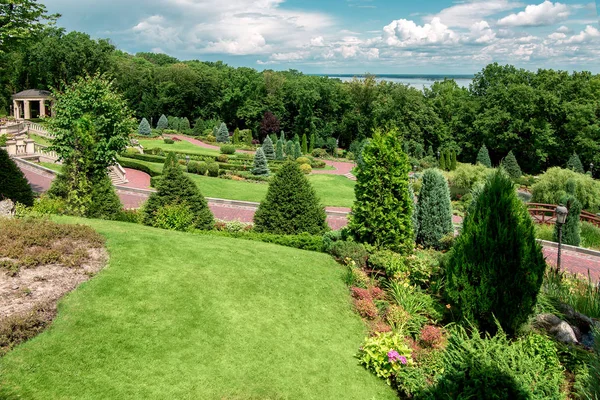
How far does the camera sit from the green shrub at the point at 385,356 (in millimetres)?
6994

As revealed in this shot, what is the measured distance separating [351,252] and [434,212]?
5128 mm

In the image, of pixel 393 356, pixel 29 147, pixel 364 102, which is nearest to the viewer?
pixel 393 356

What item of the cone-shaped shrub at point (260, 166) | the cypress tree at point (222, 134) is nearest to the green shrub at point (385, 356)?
the cone-shaped shrub at point (260, 166)

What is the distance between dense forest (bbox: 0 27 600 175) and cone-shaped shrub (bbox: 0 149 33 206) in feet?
70.2

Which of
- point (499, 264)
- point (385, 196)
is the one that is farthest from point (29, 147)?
point (499, 264)

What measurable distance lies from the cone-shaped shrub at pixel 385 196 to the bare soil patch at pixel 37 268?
6458 mm

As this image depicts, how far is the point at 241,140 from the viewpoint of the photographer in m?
61.4

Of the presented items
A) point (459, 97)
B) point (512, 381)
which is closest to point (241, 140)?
point (459, 97)

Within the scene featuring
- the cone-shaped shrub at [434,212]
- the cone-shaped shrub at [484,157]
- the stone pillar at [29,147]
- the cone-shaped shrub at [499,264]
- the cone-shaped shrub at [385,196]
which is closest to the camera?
the cone-shaped shrub at [499,264]

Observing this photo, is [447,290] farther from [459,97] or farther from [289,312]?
[459,97]

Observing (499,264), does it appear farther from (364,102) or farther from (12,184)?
(364,102)

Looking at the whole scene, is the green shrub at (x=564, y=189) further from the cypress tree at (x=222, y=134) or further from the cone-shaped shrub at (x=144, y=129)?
the cone-shaped shrub at (x=144, y=129)

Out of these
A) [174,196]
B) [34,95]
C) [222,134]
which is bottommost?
[174,196]

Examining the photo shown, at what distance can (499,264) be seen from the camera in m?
7.75
